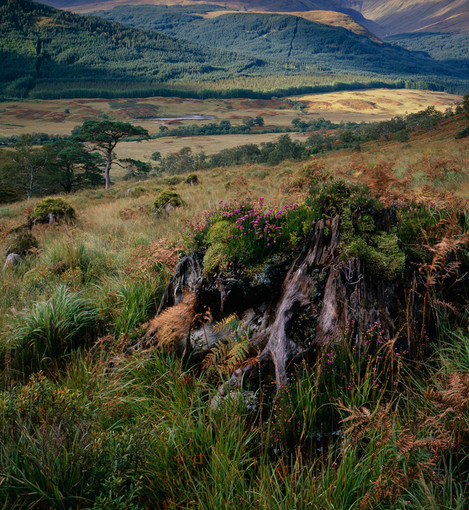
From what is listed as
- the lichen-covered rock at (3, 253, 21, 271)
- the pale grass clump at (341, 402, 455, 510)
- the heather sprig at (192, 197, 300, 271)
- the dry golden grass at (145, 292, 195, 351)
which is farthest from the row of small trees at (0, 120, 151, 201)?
A: the pale grass clump at (341, 402, 455, 510)

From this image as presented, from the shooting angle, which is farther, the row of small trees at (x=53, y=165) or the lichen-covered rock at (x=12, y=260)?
the row of small trees at (x=53, y=165)

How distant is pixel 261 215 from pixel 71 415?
2.44m

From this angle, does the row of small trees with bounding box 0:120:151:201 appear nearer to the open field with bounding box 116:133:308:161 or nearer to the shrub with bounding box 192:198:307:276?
the open field with bounding box 116:133:308:161

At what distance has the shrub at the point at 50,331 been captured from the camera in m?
3.55

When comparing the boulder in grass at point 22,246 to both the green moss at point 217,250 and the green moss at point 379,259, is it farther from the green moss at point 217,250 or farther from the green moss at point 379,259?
the green moss at point 379,259

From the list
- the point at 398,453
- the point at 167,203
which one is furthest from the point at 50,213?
the point at 398,453

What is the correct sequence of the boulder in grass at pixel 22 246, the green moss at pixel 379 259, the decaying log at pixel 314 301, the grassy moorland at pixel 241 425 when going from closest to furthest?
1. the grassy moorland at pixel 241 425
2. the decaying log at pixel 314 301
3. the green moss at pixel 379 259
4. the boulder in grass at pixel 22 246

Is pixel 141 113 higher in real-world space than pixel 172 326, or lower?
higher

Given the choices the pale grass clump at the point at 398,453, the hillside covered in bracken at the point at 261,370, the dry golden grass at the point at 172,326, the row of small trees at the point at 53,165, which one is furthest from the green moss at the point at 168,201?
the row of small trees at the point at 53,165

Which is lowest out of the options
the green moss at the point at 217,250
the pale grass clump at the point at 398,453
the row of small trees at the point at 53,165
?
the row of small trees at the point at 53,165

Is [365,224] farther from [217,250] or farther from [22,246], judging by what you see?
[22,246]

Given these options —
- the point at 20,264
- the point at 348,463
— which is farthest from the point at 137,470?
the point at 20,264

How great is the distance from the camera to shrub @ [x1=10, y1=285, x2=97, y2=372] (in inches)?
140

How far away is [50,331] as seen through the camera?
3682mm
